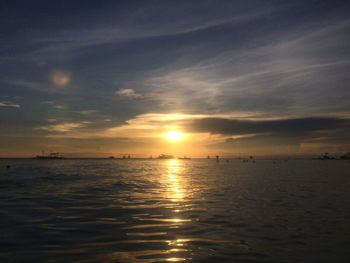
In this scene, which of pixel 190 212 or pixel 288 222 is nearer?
pixel 288 222

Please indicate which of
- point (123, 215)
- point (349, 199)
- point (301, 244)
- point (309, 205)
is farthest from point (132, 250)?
point (349, 199)

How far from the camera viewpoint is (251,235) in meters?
17.2

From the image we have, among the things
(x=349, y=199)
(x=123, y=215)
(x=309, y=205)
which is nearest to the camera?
(x=123, y=215)

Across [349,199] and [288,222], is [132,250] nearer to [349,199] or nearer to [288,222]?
[288,222]

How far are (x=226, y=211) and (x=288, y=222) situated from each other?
5130 mm

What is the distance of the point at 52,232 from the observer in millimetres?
17406

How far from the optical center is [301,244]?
50.8 feet

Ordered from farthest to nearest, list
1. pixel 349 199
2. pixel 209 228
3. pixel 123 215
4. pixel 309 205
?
pixel 349 199 < pixel 309 205 < pixel 123 215 < pixel 209 228

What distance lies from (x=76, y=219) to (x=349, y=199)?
2504cm

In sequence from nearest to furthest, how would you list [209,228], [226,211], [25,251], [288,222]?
[25,251]
[209,228]
[288,222]
[226,211]

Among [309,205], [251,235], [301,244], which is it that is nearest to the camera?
[301,244]

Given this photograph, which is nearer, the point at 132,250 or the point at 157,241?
the point at 132,250

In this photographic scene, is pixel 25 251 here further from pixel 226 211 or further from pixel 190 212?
pixel 226 211

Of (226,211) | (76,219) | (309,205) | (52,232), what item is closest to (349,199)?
(309,205)
